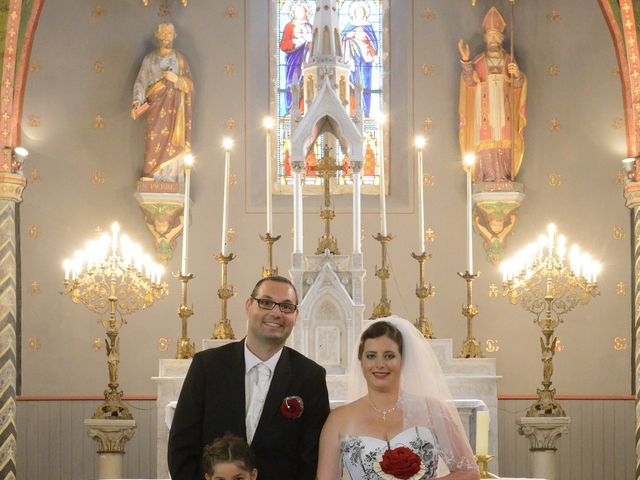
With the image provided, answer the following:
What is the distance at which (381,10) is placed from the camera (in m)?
14.3

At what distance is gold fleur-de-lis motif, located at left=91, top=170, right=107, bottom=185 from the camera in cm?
1365

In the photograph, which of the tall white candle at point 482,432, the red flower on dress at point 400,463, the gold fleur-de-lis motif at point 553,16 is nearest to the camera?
the red flower on dress at point 400,463

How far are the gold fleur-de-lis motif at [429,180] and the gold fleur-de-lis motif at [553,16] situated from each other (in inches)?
84.0

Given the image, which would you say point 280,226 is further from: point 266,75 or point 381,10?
point 381,10

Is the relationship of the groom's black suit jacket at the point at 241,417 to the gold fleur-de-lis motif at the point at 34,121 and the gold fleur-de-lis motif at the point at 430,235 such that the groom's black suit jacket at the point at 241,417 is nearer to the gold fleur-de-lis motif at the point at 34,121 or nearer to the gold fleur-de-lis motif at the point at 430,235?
the gold fleur-de-lis motif at the point at 430,235

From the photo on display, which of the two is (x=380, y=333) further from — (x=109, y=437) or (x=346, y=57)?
(x=346, y=57)

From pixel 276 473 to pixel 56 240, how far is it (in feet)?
30.0

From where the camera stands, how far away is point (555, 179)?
13664mm

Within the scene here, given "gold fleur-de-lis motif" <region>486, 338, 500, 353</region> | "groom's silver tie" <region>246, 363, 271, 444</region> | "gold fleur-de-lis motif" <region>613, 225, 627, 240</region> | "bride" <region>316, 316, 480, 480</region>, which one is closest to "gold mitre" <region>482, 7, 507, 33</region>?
"gold fleur-de-lis motif" <region>613, 225, 627, 240</region>

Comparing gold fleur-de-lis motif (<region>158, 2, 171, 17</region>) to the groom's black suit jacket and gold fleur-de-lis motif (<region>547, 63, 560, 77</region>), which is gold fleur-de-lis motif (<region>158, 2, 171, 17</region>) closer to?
gold fleur-de-lis motif (<region>547, 63, 560, 77</region>)

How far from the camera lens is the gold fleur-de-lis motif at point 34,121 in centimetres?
1364

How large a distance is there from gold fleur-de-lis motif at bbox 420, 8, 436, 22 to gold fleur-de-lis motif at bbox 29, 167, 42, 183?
4.49 meters

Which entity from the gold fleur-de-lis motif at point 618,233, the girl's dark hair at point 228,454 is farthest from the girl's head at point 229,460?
the gold fleur-de-lis motif at point 618,233

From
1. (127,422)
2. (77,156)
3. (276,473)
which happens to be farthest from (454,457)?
(77,156)
